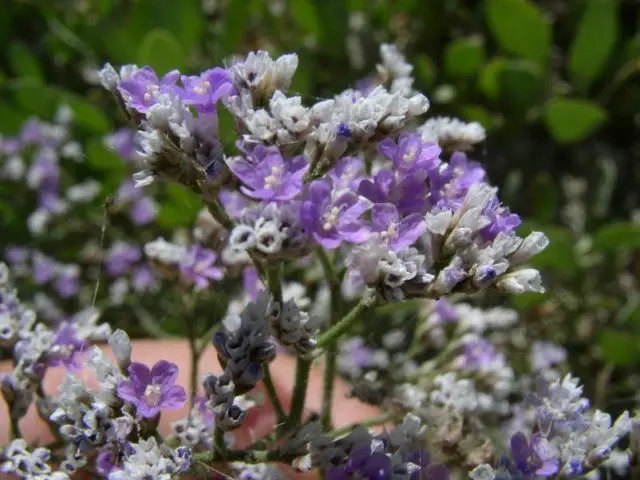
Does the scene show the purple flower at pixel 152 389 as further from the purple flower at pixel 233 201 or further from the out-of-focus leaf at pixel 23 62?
the out-of-focus leaf at pixel 23 62

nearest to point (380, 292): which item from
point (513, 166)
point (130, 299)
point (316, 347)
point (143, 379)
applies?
point (316, 347)

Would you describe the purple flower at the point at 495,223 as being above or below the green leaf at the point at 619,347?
below

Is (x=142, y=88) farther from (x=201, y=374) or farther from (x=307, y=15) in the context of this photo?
(x=307, y=15)

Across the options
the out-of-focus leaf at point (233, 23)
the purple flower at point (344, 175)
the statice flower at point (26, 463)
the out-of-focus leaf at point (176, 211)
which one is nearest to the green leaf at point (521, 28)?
the out-of-focus leaf at point (233, 23)

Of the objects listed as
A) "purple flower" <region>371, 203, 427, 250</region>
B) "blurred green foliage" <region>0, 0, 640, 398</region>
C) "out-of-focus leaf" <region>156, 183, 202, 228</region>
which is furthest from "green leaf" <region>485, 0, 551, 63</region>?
"purple flower" <region>371, 203, 427, 250</region>

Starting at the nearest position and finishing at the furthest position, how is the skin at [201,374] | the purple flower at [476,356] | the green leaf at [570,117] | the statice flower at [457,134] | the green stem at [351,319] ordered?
the green stem at [351,319] < the statice flower at [457,134] < the purple flower at [476,356] < the skin at [201,374] < the green leaf at [570,117]

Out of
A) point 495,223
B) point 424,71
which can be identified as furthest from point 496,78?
point 495,223
